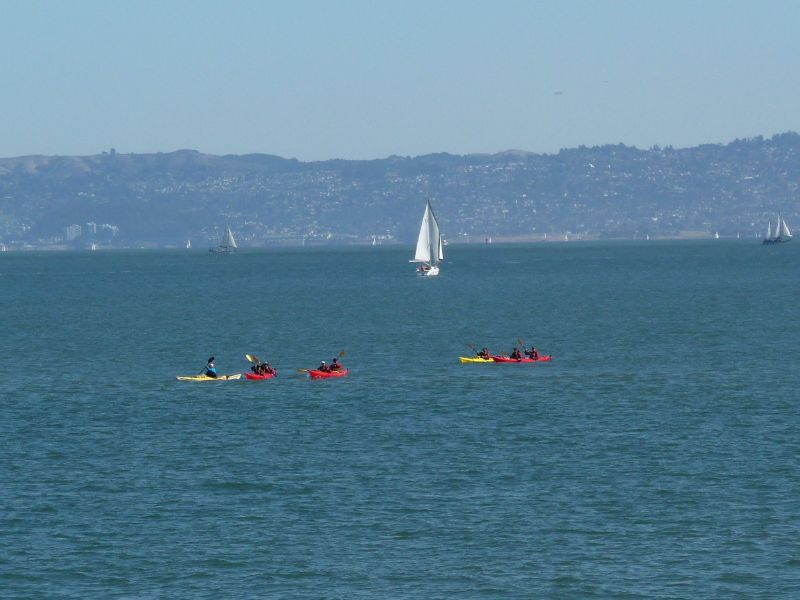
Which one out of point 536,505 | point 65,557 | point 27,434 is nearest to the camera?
point 65,557

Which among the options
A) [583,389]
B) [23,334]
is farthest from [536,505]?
[23,334]

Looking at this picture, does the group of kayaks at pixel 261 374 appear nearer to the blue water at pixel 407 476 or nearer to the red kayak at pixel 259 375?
the red kayak at pixel 259 375

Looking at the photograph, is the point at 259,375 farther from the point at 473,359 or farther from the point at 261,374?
the point at 473,359

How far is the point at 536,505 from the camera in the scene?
2370 inches

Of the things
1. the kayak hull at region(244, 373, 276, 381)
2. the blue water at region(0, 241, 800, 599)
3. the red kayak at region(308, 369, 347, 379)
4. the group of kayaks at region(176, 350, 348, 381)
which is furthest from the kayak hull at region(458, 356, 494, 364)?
the kayak hull at region(244, 373, 276, 381)

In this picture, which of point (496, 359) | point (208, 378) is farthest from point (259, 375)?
point (496, 359)

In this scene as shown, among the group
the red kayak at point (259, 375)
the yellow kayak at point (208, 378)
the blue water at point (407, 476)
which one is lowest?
the blue water at point (407, 476)

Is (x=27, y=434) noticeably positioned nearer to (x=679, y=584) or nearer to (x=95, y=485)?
(x=95, y=485)

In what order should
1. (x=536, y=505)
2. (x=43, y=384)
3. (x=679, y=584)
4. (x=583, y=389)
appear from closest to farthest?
(x=679, y=584) < (x=536, y=505) < (x=583, y=389) < (x=43, y=384)

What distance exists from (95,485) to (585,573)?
2419 cm

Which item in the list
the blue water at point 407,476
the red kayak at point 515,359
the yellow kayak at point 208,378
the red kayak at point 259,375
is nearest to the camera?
the blue water at point 407,476

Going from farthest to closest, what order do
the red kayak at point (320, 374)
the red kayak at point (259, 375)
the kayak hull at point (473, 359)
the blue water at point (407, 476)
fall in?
1. the kayak hull at point (473, 359)
2. the red kayak at point (320, 374)
3. the red kayak at point (259, 375)
4. the blue water at point (407, 476)

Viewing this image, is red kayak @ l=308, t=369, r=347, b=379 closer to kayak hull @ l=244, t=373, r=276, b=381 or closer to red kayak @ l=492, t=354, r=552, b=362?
kayak hull @ l=244, t=373, r=276, b=381

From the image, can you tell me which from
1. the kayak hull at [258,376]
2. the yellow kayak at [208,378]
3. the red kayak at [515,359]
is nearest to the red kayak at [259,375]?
the kayak hull at [258,376]
